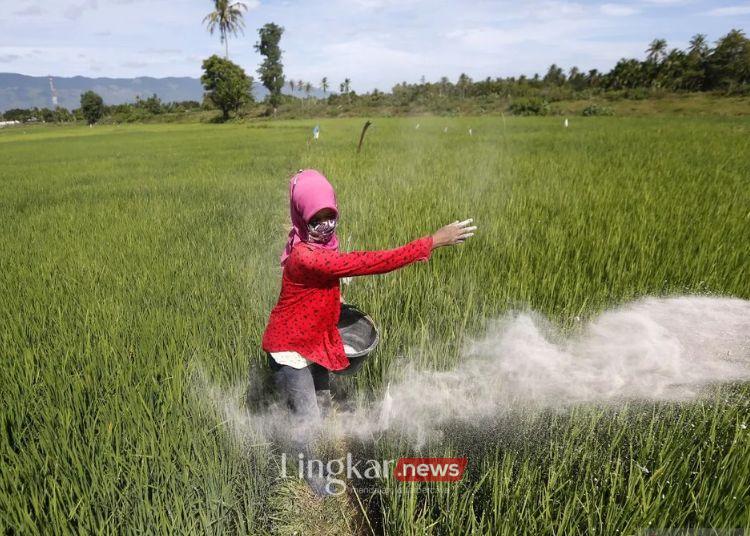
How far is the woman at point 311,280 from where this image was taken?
4.62 ft

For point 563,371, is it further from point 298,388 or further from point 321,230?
point 321,230

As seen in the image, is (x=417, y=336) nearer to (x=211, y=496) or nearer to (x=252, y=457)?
(x=252, y=457)

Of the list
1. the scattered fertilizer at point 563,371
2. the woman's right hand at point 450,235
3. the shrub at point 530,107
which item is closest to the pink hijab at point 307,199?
the woman's right hand at point 450,235

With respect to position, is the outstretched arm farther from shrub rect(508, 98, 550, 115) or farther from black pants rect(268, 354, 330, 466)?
shrub rect(508, 98, 550, 115)

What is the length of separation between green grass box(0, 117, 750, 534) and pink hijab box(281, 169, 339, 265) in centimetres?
79

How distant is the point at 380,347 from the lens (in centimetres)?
213

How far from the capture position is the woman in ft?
4.62

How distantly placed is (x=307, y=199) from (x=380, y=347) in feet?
3.11

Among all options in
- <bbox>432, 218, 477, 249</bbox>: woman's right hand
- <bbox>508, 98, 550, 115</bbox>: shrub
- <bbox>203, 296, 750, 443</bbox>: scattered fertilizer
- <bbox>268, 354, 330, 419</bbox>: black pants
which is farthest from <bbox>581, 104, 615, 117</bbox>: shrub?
<bbox>268, 354, 330, 419</bbox>: black pants

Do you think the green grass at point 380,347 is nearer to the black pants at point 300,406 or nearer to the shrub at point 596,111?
the black pants at point 300,406

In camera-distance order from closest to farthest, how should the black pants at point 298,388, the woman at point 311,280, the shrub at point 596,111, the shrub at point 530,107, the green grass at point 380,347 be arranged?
the green grass at point 380,347 < the woman at point 311,280 < the black pants at point 298,388 < the shrub at point 596,111 < the shrub at point 530,107

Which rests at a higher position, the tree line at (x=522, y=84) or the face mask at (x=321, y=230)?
the tree line at (x=522, y=84)

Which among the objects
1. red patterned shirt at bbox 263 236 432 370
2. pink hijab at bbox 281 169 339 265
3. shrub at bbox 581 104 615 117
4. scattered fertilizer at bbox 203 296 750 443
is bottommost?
scattered fertilizer at bbox 203 296 750 443

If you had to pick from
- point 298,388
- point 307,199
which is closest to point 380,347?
point 298,388
